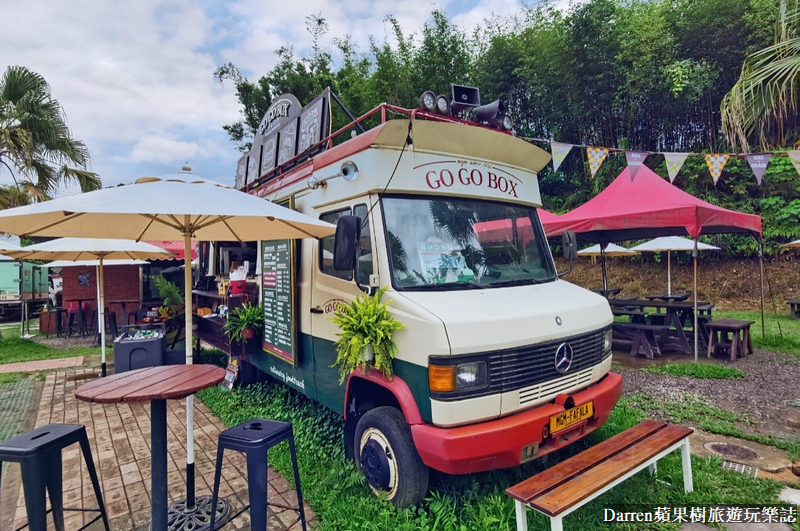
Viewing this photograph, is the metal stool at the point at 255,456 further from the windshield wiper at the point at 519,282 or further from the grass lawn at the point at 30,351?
the grass lawn at the point at 30,351

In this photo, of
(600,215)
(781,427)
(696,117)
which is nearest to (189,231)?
(781,427)

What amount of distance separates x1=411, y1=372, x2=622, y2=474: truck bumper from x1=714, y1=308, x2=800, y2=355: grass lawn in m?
7.47

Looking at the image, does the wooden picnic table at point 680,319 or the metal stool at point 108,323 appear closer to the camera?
the wooden picnic table at point 680,319

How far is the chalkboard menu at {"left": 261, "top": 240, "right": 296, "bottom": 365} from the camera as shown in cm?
441

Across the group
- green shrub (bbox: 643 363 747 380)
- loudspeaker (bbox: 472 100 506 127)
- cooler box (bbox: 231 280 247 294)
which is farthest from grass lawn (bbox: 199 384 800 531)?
loudspeaker (bbox: 472 100 506 127)

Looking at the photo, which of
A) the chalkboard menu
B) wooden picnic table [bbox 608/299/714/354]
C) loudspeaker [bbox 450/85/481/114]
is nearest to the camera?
loudspeaker [bbox 450/85/481/114]

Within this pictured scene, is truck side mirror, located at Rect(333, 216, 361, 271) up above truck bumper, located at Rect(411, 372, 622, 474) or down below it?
above

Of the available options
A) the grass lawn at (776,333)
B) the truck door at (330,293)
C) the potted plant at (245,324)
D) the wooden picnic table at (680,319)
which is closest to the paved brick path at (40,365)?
the potted plant at (245,324)

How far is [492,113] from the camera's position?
13.5 ft

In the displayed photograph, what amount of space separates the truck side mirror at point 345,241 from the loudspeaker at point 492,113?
189cm

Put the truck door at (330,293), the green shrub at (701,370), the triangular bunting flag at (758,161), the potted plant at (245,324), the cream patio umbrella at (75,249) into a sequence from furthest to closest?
the triangular bunting flag at (758,161)
the green shrub at (701,370)
the cream patio umbrella at (75,249)
the potted plant at (245,324)
the truck door at (330,293)

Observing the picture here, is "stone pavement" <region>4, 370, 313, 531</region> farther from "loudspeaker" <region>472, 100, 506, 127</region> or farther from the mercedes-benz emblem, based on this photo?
"loudspeaker" <region>472, 100, 506, 127</region>

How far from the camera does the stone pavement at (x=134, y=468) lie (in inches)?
125

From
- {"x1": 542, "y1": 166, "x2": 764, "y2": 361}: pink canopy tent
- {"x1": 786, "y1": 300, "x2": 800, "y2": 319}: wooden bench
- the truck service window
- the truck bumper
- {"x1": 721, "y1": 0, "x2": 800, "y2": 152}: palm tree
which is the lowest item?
{"x1": 786, "y1": 300, "x2": 800, "y2": 319}: wooden bench
